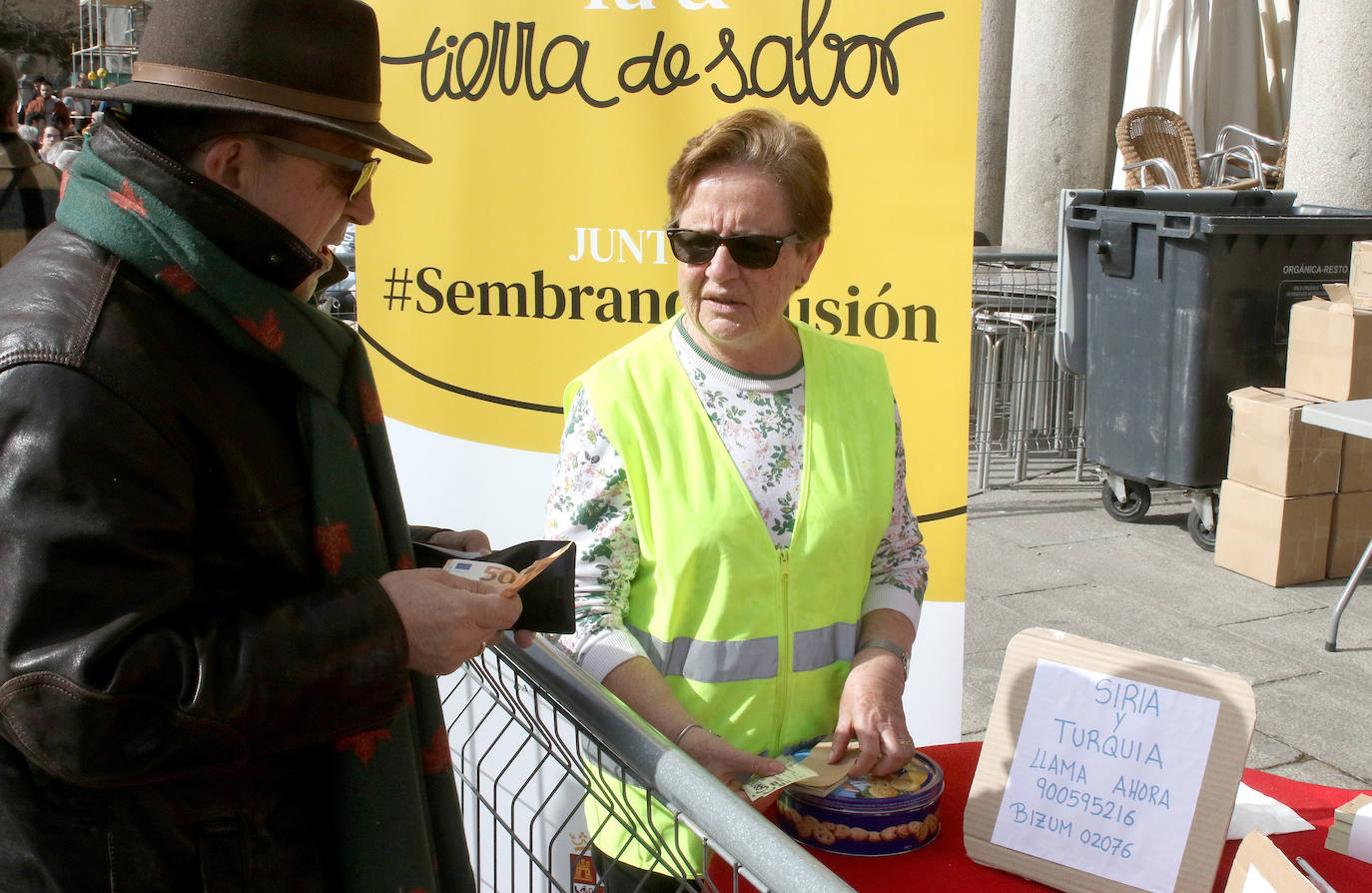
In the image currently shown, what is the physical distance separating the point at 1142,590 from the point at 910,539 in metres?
3.63

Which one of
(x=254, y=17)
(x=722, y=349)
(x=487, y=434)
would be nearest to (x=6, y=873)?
→ (x=254, y=17)

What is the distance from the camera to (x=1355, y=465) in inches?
218

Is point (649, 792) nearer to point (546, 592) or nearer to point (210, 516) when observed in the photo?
point (546, 592)

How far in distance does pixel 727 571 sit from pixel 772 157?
700mm

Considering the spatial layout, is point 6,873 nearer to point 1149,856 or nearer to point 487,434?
point 1149,856

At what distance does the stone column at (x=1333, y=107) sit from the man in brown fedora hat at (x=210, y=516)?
6.33 m

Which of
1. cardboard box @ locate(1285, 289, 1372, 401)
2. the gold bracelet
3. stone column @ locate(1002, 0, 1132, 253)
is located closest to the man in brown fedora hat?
the gold bracelet

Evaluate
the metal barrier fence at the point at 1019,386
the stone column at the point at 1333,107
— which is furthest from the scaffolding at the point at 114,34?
the stone column at the point at 1333,107

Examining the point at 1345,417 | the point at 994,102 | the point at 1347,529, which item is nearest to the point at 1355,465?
the point at 1347,529

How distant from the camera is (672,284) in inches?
115

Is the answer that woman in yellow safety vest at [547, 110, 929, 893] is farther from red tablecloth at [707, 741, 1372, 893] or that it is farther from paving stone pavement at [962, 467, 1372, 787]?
paving stone pavement at [962, 467, 1372, 787]

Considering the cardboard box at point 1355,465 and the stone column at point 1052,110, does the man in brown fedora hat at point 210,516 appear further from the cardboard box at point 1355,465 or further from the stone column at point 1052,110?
the stone column at point 1052,110

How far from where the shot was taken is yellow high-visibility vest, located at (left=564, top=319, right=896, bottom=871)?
6.33 ft

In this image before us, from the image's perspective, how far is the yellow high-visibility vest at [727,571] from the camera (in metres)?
1.93
